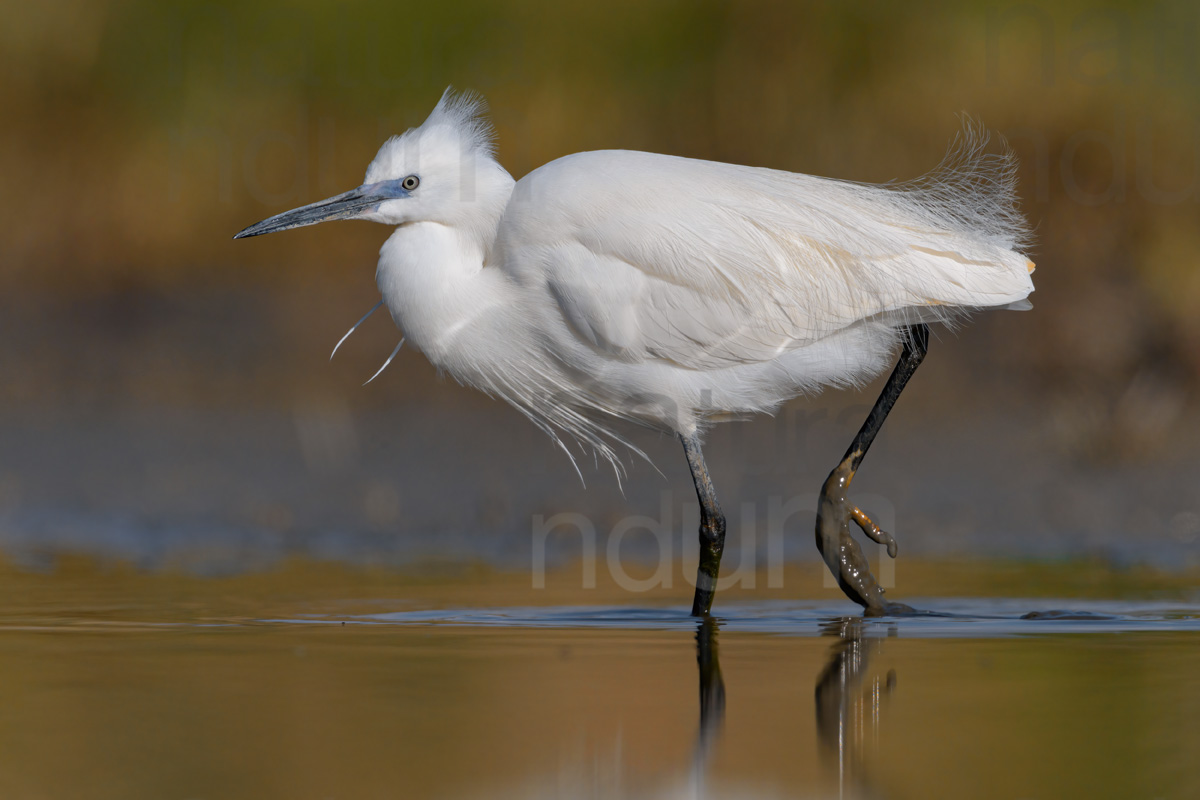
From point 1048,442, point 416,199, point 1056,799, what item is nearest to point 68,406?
point 416,199

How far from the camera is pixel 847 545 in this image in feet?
16.3

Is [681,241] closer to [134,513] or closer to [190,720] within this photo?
[190,720]

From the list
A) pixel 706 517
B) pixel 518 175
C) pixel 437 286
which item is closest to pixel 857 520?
pixel 706 517

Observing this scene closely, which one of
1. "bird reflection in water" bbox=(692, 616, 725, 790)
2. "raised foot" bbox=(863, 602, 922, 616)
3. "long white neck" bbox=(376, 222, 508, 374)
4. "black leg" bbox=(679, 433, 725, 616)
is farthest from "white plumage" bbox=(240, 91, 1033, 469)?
"bird reflection in water" bbox=(692, 616, 725, 790)

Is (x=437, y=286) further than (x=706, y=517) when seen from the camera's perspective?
No

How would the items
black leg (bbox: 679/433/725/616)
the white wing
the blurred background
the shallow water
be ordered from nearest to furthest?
the shallow water → the white wing → black leg (bbox: 679/433/725/616) → the blurred background

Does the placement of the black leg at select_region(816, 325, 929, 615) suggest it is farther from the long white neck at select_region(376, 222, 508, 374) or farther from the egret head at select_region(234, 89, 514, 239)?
the egret head at select_region(234, 89, 514, 239)

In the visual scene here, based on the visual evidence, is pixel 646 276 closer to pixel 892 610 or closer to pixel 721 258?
pixel 721 258

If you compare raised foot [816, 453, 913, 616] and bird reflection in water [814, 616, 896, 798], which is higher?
raised foot [816, 453, 913, 616]

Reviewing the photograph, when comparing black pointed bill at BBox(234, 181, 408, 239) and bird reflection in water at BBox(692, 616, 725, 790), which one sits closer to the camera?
bird reflection in water at BBox(692, 616, 725, 790)

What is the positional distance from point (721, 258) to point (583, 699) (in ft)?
6.10

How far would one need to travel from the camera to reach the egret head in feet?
15.7

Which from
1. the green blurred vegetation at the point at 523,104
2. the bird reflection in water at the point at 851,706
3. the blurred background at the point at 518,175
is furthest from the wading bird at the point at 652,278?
the green blurred vegetation at the point at 523,104

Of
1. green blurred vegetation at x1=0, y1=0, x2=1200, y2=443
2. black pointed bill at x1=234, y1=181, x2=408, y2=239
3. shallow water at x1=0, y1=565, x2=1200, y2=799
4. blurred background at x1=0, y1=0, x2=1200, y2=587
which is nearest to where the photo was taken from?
shallow water at x1=0, y1=565, x2=1200, y2=799
